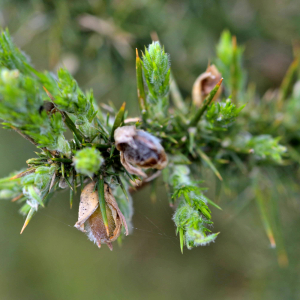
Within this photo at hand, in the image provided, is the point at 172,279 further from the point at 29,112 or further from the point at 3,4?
the point at 3,4

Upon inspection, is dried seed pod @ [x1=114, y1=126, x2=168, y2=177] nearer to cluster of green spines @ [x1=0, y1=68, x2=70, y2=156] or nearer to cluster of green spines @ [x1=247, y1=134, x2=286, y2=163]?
cluster of green spines @ [x1=0, y1=68, x2=70, y2=156]

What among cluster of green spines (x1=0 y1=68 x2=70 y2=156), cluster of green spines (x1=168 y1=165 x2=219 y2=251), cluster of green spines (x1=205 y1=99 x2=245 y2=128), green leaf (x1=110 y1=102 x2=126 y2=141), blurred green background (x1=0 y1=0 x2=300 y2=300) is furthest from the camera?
blurred green background (x1=0 y1=0 x2=300 y2=300)

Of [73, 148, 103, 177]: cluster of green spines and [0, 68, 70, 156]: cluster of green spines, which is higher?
[0, 68, 70, 156]: cluster of green spines

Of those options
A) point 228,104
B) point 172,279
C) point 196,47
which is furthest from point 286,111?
point 172,279

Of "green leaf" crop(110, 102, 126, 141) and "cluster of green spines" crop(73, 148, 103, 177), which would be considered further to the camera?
"green leaf" crop(110, 102, 126, 141)

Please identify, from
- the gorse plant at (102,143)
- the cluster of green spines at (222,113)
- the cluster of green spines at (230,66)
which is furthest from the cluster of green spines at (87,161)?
the cluster of green spines at (230,66)

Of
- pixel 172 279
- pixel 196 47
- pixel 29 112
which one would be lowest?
pixel 172 279

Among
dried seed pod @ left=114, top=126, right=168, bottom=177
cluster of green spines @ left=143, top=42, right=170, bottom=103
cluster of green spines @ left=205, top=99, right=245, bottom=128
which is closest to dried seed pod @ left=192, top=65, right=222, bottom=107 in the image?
cluster of green spines @ left=205, top=99, right=245, bottom=128
